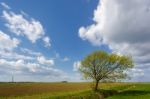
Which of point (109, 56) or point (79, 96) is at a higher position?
point (109, 56)

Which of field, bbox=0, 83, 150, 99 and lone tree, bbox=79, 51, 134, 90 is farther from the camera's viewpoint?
lone tree, bbox=79, 51, 134, 90

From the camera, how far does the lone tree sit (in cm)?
6166

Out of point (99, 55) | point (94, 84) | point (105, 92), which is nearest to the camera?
point (105, 92)

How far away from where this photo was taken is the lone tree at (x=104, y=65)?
61.7 m

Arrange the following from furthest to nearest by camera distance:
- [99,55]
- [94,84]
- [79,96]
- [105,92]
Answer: [94,84]
[99,55]
[105,92]
[79,96]

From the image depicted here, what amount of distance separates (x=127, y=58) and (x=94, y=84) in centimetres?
1073

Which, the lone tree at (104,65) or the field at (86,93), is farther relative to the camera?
the lone tree at (104,65)

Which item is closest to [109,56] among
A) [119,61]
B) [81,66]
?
[119,61]

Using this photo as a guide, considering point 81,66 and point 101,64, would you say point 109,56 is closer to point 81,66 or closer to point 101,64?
point 101,64

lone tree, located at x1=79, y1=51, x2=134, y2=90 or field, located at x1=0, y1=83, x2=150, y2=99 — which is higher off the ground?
lone tree, located at x1=79, y1=51, x2=134, y2=90

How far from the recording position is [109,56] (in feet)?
205

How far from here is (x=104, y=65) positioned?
62.0 metres

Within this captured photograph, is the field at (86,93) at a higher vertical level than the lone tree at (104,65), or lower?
lower

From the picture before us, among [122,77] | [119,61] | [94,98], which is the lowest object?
[94,98]
